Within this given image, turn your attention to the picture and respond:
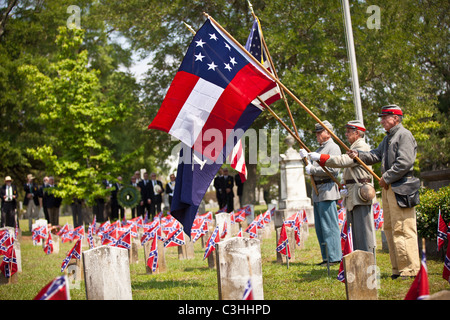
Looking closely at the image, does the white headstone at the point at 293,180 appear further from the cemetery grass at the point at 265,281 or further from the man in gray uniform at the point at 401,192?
the man in gray uniform at the point at 401,192

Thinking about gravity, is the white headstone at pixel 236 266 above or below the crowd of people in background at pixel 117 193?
below

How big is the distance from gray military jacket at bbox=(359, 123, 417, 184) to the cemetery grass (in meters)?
1.37

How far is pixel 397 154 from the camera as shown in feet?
21.9

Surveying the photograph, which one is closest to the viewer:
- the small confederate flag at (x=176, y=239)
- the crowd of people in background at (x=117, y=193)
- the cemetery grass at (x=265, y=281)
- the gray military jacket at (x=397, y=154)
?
the cemetery grass at (x=265, y=281)

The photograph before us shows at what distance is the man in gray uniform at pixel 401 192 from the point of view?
657 centimetres

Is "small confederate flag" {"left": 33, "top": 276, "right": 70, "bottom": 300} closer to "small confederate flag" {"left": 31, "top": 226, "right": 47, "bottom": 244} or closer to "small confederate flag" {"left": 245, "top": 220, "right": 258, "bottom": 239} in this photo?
"small confederate flag" {"left": 245, "top": 220, "right": 258, "bottom": 239}

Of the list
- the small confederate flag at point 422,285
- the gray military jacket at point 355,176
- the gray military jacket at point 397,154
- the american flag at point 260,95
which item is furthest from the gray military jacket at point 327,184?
the small confederate flag at point 422,285

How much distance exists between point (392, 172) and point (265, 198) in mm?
49653

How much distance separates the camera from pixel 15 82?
25.5 metres

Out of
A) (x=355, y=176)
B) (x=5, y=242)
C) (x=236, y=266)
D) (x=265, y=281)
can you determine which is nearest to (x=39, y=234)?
(x=5, y=242)

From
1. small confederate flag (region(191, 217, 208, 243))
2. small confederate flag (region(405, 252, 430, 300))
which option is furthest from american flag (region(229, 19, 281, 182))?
small confederate flag (region(405, 252, 430, 300))

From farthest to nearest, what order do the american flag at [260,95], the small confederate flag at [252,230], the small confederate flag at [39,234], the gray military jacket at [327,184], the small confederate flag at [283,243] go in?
1. the small confederate flag at [39,234]
2. the small confederate flag at [252,230]
3. the small confederate flag at [283,243]
4. the gray military jacket at [327,184]
5. the american flag at [260,95]

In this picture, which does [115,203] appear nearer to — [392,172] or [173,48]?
[173,48]

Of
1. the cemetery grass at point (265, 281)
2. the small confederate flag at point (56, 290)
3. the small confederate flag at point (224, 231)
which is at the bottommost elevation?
the cemetery grass at point (265, 281)
